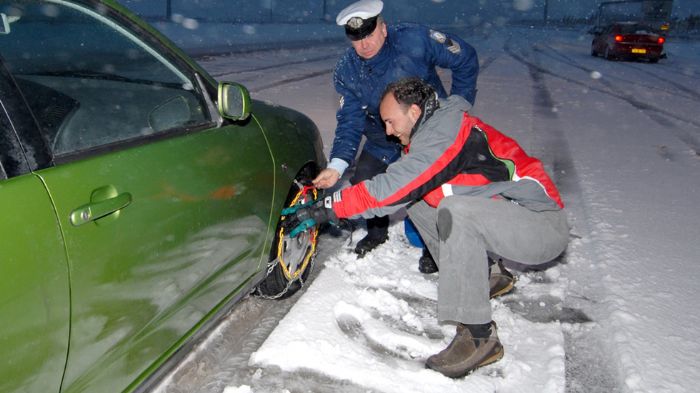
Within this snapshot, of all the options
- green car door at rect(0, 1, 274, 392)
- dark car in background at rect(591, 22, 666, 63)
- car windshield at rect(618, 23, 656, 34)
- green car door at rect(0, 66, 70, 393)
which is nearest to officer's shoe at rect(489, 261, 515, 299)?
green car door at rect(0, 1, 274, 392)

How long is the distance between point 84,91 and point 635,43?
2184cm

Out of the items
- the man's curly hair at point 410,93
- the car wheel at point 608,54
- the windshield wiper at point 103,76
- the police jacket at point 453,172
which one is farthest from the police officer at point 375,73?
the car wheel at point 608,54

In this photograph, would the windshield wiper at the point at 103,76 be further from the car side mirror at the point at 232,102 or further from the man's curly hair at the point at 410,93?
the man's curly hair at the point at 410,93

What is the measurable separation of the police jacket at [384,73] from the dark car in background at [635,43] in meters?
19.4

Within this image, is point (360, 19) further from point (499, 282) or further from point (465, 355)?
point (465, 355)

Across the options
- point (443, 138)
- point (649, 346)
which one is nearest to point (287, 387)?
point (443, 138)

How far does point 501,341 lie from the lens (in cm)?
274

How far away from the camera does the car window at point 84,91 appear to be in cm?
170

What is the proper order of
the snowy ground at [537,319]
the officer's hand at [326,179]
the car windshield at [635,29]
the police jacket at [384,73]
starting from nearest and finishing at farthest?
the snowy ground at [537,319]
the officer's hand at [326,179]
the police jacket at [384,73]
the car windshield at [635,29]

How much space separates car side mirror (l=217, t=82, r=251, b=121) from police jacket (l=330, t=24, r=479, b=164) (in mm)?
1088

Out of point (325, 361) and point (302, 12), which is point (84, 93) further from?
point (302, 12)

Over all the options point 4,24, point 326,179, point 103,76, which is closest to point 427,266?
point 326,179

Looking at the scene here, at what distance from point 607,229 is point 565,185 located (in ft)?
4.02

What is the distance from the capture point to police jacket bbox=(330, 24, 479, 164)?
333 cm
